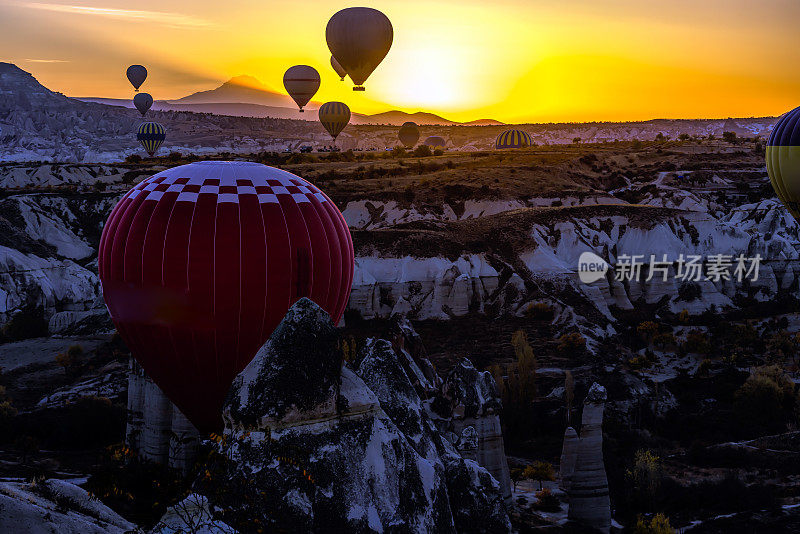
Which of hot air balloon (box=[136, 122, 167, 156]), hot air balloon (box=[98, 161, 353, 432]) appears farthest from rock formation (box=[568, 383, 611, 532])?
hot air balloon (box=[136, 122, 167, 156])

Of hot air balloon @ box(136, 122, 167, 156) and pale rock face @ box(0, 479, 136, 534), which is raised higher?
hot air balloon @ box(136, 122, 167, 156)

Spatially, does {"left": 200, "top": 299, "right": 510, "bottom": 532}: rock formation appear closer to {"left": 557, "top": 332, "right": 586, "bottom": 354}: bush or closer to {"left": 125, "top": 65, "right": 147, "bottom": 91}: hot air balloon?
{"left": 557, "top": 332, "right": 586, "bottom": 354}: bush

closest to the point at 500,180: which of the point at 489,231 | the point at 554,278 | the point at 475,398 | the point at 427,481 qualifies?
the point at 489,231

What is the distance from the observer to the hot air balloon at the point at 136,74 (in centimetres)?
19600

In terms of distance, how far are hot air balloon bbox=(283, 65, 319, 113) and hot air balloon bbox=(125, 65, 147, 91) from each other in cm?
8384

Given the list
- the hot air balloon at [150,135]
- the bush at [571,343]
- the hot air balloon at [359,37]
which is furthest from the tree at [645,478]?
the hot air balloon at [150,135]

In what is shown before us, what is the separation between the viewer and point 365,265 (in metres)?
52.6

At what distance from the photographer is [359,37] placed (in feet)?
231

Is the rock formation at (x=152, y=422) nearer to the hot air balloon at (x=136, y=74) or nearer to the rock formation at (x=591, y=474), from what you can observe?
the rock formation at (x=591, y=474)

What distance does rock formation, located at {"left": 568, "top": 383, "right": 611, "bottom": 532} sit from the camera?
2284cm

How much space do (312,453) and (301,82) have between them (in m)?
117

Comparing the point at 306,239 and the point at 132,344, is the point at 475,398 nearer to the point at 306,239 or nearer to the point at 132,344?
the point at 306,239

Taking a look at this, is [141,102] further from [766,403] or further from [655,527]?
[655,527]

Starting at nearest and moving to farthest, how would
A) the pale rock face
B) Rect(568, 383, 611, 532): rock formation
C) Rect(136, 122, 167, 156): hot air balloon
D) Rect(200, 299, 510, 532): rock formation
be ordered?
the pale rock face, Rect(200, 299, 510, 532): rock formation, Rect(568, 383, 611, 532): rock formation, Rect(136, 122, 167, 156): hot air balloon
